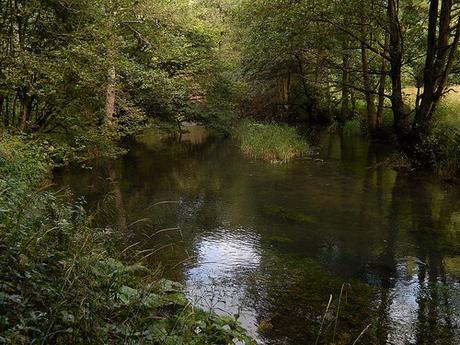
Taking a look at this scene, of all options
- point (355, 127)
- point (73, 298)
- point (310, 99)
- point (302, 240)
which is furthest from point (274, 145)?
point (73, 298)

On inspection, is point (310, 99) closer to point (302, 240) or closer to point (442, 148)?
point (442, 148)

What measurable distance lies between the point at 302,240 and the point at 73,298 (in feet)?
18.3

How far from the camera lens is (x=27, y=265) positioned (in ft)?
9.92

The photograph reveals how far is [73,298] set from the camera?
9.42 ft

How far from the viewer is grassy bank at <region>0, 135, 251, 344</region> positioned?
2678 millimetres

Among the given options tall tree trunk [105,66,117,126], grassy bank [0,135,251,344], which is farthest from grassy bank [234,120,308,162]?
grassy bank [0,135,251,344]

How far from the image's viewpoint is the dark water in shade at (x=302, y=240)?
5.17m

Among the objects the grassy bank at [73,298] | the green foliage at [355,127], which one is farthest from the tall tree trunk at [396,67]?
the grassy bank at [73,298]

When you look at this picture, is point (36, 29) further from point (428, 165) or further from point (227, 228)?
point (428, 165)

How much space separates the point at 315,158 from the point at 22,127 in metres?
9.92

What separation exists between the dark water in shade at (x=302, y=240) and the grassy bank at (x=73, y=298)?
1024 millimetres

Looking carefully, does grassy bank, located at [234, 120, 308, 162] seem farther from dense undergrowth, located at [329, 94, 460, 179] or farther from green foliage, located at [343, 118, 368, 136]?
green foliage, located at [343, 118, 368, 136]

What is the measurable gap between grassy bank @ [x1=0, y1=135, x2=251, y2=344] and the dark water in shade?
3.36 ft

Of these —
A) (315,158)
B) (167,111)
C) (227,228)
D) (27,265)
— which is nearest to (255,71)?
(167,111)
